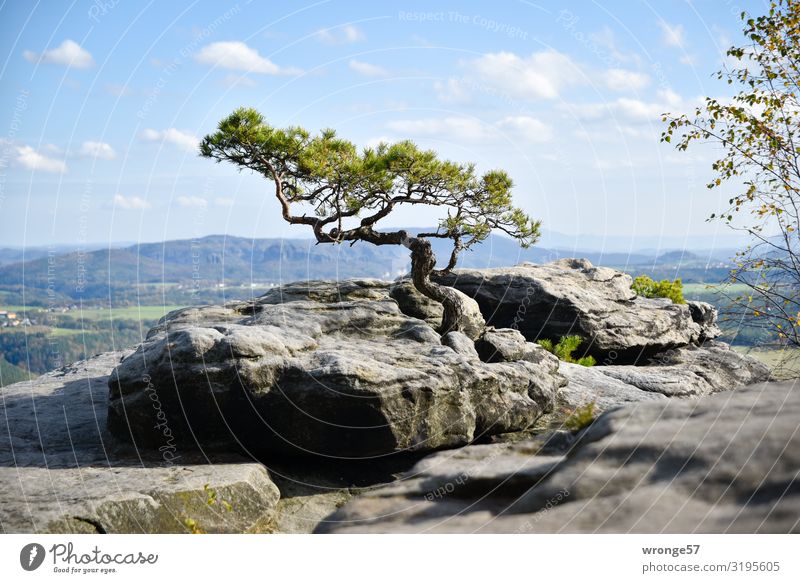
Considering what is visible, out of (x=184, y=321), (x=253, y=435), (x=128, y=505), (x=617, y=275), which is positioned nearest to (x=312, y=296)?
(x=184, y=321)

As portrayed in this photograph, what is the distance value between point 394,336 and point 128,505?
703 cm

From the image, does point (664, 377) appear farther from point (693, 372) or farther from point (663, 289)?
point (663, 289)

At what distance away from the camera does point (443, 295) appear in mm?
18812

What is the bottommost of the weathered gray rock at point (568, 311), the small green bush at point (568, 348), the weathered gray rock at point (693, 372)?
the weathered gray rock at point (693, 372)

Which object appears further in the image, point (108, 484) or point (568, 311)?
point (568, 311)

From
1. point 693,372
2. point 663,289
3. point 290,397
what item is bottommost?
point 693,372

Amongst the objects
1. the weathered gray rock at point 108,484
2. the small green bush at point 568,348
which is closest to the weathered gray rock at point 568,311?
the small green bush at point 568,348

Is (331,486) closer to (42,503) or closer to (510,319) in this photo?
(42,503)

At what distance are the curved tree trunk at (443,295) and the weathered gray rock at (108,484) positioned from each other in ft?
28.0

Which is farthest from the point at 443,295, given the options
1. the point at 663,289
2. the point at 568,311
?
the point at 663,289

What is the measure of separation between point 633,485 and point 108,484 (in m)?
8.01

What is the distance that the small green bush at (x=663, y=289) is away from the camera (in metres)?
28.7

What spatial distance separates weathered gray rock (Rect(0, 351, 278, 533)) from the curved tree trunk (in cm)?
854

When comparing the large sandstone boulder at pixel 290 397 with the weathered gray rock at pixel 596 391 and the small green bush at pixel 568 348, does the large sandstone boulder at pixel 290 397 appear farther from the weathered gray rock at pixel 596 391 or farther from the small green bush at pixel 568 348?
the small green bush at pixel 568 348
